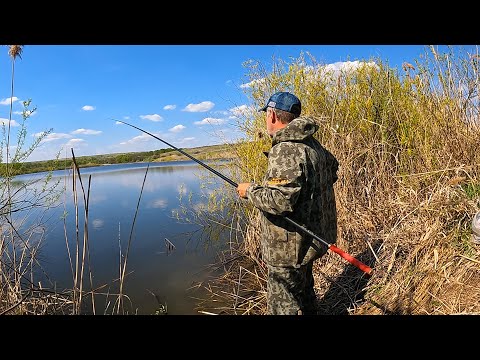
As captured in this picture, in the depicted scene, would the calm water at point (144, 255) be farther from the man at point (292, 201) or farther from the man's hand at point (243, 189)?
the man at point (292, 201)

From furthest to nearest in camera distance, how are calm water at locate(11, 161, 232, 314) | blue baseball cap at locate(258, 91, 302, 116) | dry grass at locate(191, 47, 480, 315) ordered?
1. calm water at locate(11, 161, 232, 314)
2. dry grass at locate(191, 47, 480, 315)
3. blue baseball cap at locate(258, 91, 302, 116)

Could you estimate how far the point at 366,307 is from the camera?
308 cm

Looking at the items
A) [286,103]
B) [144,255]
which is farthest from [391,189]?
[144,255]

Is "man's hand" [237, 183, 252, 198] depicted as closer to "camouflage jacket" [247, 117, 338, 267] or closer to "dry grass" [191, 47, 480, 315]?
"camouflage jacket" [247, 117, 338, 267]

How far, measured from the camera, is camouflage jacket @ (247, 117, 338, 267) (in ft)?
6.82

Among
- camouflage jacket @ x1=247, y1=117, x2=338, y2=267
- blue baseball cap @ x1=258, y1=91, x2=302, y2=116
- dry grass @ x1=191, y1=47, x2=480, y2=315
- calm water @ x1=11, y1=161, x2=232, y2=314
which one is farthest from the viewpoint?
calm water @ x1=11, y1=161, x2=232, y2=314

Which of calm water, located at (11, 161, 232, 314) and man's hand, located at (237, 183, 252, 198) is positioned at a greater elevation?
man's hand, located at (237, 183, 252, 198)

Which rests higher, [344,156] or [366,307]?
[344,156]

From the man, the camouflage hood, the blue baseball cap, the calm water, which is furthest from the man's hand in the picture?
the calm water

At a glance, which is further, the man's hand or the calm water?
the calm water
